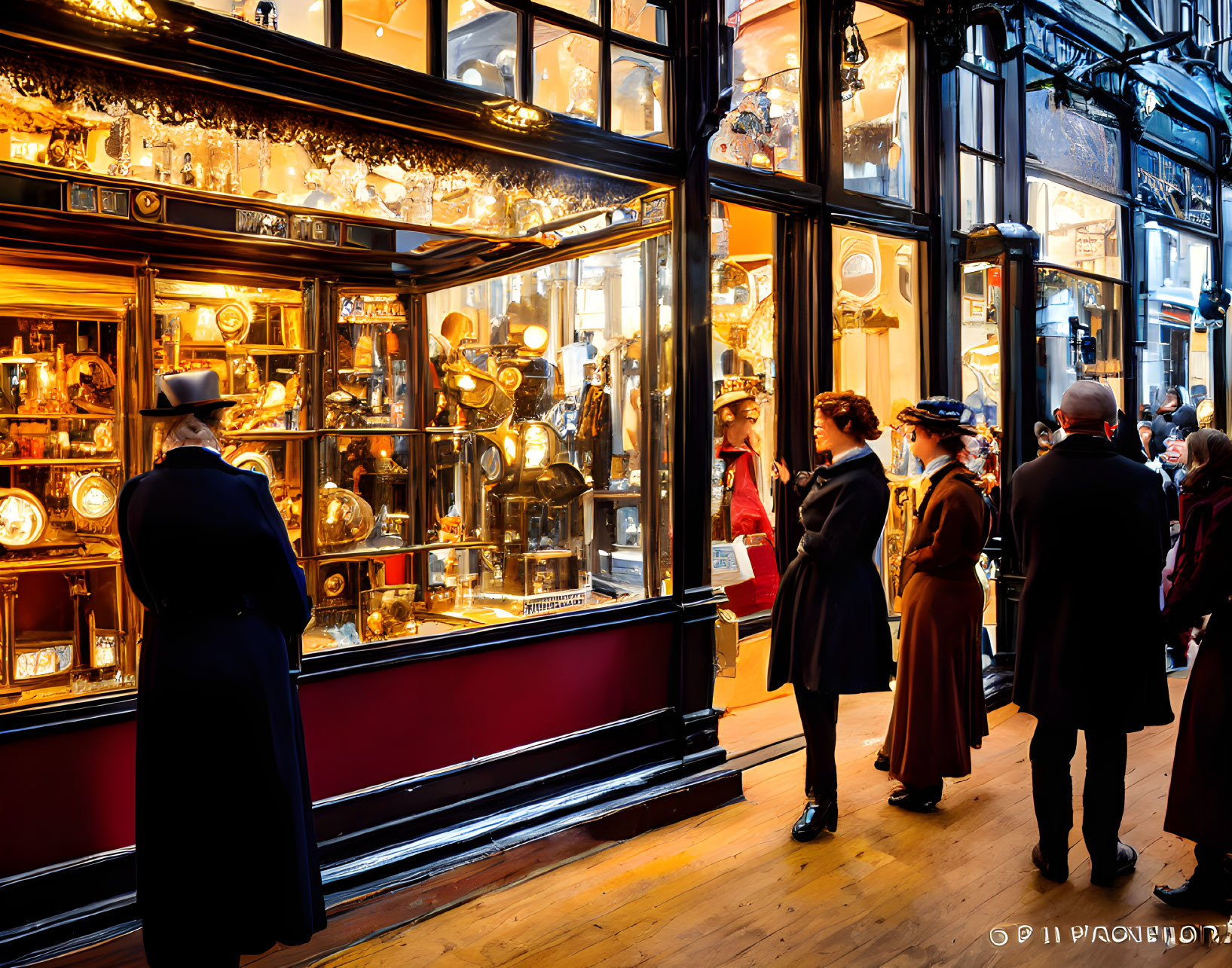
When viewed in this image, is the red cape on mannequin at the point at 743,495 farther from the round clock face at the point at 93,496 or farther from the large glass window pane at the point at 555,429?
the round clock face at the point at 93,496

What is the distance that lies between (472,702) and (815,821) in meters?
1.43

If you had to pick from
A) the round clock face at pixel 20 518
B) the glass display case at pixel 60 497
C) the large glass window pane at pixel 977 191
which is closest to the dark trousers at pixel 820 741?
the glass display case at pixel 60 497

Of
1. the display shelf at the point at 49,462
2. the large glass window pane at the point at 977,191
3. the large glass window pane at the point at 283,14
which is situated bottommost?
the display shelf at the point at 49,462

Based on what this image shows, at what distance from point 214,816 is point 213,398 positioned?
3.64 ft

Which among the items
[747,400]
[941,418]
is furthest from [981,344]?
[941,418]

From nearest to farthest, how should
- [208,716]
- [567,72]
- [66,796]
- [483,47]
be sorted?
[208,716], [66,796], [483,47], [567,72]

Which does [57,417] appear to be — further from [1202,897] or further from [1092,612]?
[1202,897]

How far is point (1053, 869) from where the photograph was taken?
138 inches

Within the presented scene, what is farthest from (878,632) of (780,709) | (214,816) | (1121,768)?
(214,816)

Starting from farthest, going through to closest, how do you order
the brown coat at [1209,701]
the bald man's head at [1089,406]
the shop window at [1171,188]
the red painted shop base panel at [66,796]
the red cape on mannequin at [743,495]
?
the shop window at [1171,188] → the red cape on mannequin at [743,495] → the bald man's head at [1089,406] → the brown coat at [1209,701] → the red painted shop base panel at [66,796]

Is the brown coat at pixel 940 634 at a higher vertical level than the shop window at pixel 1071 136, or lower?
lower

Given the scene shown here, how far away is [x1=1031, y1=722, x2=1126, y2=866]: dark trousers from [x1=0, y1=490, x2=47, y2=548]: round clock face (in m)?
3.63

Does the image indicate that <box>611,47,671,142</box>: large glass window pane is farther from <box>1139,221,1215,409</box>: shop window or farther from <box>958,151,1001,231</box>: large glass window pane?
<box>1139,221,1215,409</box>: shop window

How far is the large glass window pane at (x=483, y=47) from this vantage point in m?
3.65
